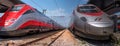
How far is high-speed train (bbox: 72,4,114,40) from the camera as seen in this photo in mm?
9930

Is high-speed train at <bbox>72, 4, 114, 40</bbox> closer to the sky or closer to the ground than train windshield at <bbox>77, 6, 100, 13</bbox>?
closer to the ground

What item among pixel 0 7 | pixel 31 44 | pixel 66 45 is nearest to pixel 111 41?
pixel 66 45

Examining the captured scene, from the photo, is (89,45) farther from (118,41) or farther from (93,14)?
(93,14)

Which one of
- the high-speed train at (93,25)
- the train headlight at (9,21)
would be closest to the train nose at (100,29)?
the high-speed train at (93,25)

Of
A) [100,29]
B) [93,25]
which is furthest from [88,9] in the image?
[100,29]

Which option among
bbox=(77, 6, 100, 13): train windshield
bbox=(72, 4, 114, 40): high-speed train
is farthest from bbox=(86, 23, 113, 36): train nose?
bbox=(77, 6, 100, 13): train windshield

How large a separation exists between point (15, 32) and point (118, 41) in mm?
5785

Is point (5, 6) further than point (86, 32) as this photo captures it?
Yes

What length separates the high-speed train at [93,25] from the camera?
391 inches

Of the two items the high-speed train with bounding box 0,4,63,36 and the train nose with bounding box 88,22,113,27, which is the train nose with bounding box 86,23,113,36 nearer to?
the train nose with bounding box 88,22,113,27

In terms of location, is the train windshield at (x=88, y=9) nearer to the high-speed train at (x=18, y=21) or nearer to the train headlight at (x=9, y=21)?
the high-speed train at (x=18, y=21)

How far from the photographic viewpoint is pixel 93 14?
38.6 feet

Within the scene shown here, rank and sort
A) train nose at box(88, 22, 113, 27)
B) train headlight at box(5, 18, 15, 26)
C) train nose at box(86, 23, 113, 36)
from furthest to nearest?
train headlight at box(5, 18, 15, 26) → train nose at box(88, 22, 113, 27) → train nose at box(86, 23, 113, 36)

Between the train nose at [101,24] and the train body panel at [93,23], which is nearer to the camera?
the train body panel at [93,23]
